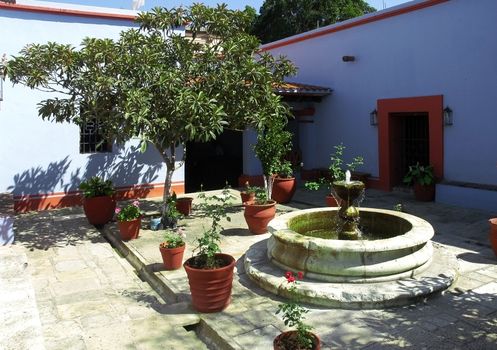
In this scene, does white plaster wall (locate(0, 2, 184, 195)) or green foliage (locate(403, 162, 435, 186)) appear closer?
white plaster wall (locate(0, 2, 184, 195))

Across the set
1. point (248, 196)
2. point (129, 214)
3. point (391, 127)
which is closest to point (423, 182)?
point (391, 127)

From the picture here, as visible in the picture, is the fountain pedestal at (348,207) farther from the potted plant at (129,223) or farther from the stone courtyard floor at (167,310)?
the potted plant at (129,223)

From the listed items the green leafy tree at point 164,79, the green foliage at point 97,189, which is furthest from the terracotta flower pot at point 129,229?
the green foliage at point 97,189

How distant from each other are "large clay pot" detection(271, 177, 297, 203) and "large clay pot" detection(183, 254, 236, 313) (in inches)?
234

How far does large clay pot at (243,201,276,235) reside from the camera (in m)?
7.69

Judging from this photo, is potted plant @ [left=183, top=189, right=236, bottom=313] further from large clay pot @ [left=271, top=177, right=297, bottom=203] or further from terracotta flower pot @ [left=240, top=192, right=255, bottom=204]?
large clay pot @ [left=271, top=177, right=297, bottom=203]

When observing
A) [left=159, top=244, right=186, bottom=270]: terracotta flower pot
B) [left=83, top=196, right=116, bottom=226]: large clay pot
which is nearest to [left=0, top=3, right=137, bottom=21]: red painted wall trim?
[left=83, top=196, right=116, bottom=226]: large clay pot

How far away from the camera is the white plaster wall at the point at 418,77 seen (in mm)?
9547

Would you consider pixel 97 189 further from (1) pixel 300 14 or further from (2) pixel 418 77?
(1) pixel 300 14

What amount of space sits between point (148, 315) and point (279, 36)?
26.2 metres

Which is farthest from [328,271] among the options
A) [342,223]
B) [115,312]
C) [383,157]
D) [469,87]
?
[383,157]

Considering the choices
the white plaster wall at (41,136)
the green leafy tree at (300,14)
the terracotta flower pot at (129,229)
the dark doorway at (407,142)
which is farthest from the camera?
the green leafy tree at (300,14)

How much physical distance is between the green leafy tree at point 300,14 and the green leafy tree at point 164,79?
67.9ft

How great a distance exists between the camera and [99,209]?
8719mm
